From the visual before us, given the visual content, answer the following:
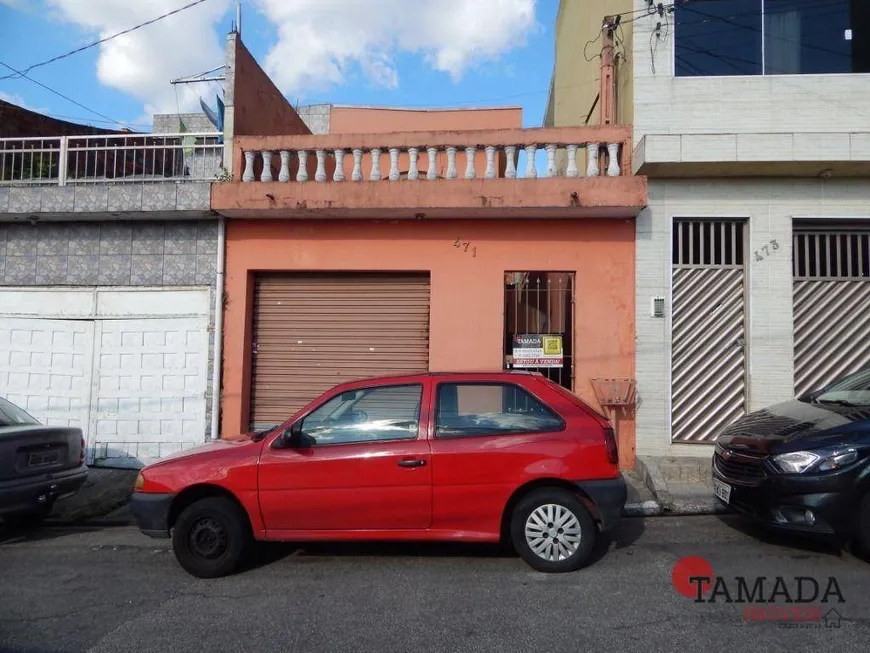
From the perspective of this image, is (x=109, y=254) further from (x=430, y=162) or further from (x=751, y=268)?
(x=751, y=268)

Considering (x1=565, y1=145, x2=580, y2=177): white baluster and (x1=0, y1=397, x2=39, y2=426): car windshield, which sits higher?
(x1=565, y1=145, x2=580, y2=177): white baluster

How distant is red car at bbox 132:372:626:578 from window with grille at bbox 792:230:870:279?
5.01 metres

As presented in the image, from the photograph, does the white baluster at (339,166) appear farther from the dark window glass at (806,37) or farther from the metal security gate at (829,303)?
the metal security gate at (829,303)

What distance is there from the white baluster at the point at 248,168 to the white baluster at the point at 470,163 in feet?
9.91

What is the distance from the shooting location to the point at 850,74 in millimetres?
8031

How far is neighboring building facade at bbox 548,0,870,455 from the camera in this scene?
314 inches

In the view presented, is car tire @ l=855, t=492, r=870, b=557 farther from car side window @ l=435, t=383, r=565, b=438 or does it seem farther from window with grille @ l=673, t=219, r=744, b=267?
window with grille @ l=673, t=219, r=744, b=267

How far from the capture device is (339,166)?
8578 mm

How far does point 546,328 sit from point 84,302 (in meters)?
6.74

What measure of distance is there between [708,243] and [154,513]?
7.22 metres

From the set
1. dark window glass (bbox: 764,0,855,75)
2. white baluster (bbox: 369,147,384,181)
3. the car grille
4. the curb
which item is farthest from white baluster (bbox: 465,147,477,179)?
the car grille

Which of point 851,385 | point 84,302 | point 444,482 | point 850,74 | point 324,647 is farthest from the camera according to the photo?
point 84,302

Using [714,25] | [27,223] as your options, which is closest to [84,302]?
[27,223]

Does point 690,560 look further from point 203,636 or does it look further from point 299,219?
point 299,219
